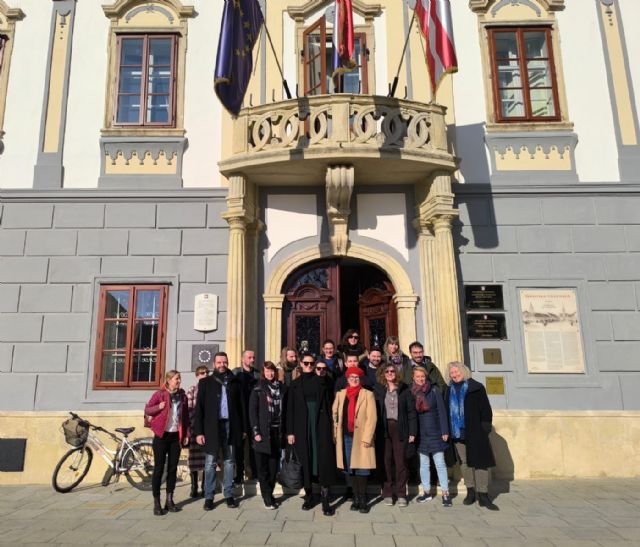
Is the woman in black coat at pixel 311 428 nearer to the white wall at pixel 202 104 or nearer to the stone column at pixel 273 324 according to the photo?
the stone column at pixel 273 324

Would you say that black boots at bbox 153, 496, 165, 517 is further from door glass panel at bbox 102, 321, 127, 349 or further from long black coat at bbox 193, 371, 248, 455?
door glass panel at bbox 102, 321, 127, 349

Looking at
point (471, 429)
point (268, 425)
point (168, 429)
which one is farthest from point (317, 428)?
point (471, 429)

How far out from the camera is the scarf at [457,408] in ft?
20.3

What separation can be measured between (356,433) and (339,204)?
3.82 meters

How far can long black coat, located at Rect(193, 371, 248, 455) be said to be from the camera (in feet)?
19.5

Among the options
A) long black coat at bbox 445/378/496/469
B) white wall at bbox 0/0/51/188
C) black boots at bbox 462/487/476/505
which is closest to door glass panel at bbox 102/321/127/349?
white wall at bbox 0/0/51/188

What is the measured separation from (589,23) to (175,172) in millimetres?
7937

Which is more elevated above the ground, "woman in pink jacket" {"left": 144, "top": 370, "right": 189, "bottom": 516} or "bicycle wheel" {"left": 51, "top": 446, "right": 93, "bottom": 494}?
"woman in pink jacket" {"left": 144, "top": 370, "right": 189, "bottom": 516}

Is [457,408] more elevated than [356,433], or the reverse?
[457,408]

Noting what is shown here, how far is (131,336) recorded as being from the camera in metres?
8.12

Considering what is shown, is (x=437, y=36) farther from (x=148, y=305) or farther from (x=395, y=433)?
(x=148, y=305)

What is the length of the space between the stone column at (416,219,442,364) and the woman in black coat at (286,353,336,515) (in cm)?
266

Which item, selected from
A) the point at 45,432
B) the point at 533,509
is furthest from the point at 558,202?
the point at 45,432

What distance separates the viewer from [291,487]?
590 centimetres
